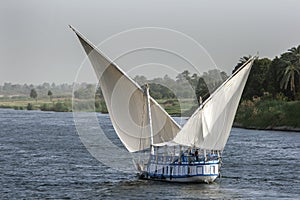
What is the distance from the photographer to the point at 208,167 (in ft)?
167

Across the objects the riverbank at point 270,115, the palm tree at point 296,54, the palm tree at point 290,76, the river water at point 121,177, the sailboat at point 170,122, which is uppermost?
the palm tree at point 296,54

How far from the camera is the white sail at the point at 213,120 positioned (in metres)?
50.7

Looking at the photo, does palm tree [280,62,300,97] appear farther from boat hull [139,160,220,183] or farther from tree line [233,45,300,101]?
boat hull [139,160,220,183]

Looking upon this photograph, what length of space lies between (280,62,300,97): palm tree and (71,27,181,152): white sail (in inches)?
3350

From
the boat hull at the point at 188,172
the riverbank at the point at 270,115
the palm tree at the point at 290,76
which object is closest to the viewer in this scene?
the boat hull at the point at 188,172

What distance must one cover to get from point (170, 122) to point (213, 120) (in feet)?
15.6

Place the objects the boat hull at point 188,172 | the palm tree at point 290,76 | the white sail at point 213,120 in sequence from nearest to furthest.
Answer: the white sail at point 213,120
the boat hull at point 188,172
the palm tree at point 290,76

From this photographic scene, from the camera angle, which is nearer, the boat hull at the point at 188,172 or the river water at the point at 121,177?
the river water at the point at 121,177

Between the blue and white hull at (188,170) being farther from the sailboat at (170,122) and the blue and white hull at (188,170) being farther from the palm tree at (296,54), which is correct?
the palm tree at (296,54)

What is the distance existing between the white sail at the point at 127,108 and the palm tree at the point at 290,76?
8509 cm

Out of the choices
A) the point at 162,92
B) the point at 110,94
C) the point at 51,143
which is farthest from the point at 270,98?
the point at 110,94

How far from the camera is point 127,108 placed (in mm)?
53344

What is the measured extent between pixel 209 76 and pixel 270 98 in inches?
3586

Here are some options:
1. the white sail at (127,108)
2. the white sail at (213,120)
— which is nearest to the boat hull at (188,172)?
the white sail at (213,120)
